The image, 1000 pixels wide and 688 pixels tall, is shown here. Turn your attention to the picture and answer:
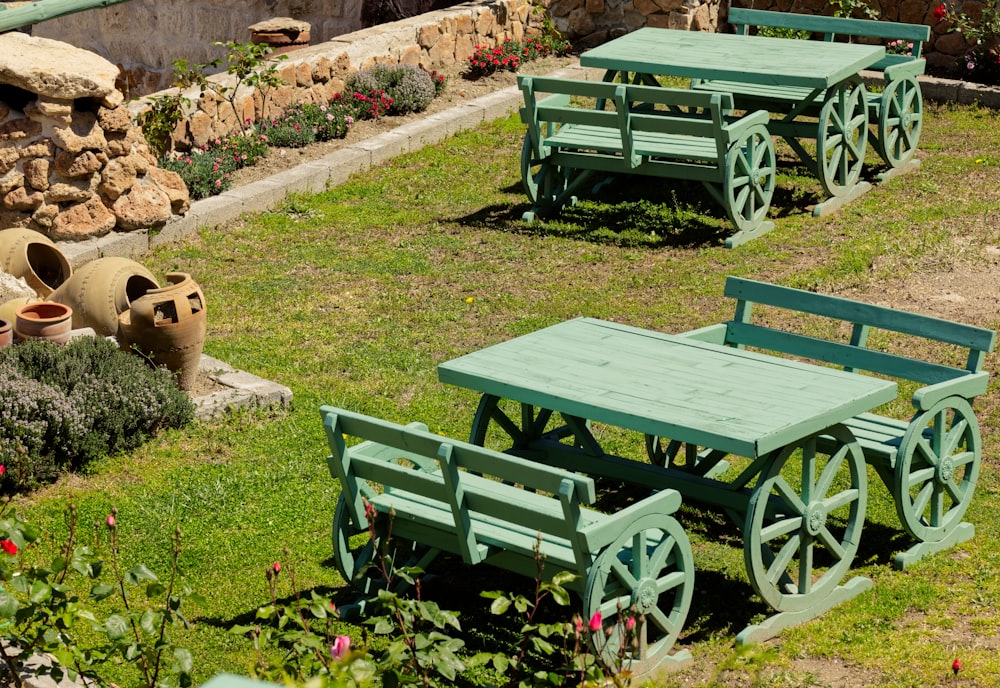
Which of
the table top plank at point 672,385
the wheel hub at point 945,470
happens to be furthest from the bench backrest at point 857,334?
the table top plank at point 672,385

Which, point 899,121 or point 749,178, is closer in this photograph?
point 749,178

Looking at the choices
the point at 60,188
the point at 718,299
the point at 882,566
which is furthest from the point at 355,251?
the point at 882,566

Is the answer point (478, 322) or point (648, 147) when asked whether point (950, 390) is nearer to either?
point (478, 322)

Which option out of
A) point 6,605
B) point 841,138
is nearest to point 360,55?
point 841,138

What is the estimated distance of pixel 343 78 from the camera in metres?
11.6

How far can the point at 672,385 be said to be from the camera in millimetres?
4949

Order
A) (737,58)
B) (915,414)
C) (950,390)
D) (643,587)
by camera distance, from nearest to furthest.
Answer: (643,587)
(950,390)
(915,414)
(737,58)

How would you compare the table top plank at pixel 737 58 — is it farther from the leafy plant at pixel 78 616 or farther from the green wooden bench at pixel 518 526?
the leafy plant at pixel 78 616

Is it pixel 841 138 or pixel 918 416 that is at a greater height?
pixel 841 138

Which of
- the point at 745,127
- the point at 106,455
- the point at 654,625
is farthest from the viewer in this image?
the point at 745,127

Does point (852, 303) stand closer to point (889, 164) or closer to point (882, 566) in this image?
point (882, 566)

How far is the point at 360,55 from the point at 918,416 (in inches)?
307

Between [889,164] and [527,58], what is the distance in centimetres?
428

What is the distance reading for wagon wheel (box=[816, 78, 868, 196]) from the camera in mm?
9414
